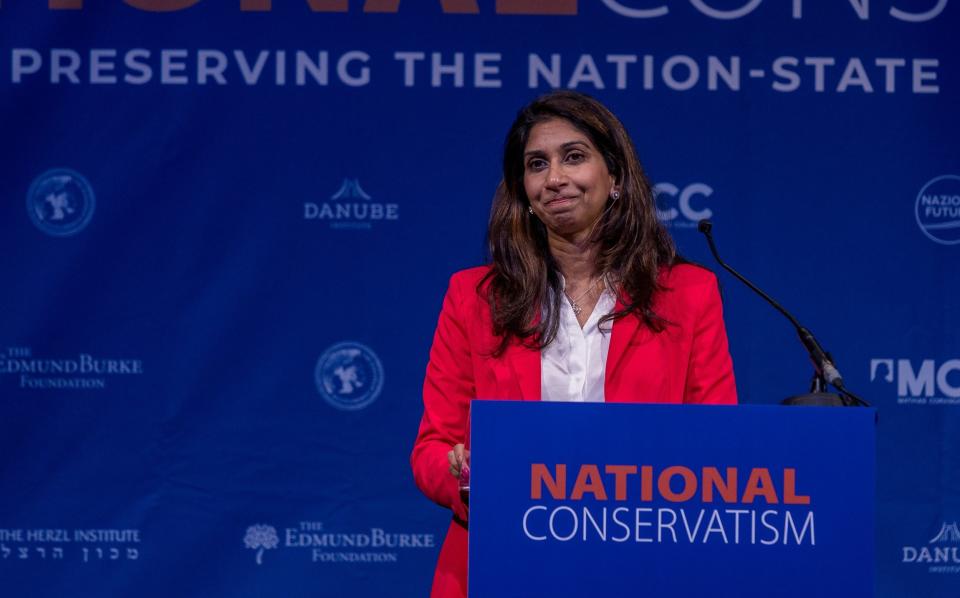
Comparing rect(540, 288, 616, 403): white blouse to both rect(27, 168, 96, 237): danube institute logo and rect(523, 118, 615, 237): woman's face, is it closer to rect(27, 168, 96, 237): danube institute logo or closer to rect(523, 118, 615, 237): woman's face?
rect(523, 118, 615, 237): woman's face

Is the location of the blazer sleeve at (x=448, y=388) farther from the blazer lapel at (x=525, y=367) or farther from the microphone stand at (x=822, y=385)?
the microphone stand at (x=822, y=385)

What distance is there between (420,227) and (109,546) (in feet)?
4.54

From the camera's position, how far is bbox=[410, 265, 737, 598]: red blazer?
6.85ft

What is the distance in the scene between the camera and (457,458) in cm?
184

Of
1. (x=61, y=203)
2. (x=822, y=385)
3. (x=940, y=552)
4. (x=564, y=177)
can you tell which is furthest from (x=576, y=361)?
(x=61, y=203)

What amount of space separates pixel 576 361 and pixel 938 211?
2048 millimetres

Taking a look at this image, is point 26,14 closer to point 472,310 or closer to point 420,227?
point 420,227

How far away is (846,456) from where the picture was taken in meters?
1.60

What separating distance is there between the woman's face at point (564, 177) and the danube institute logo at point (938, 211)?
6.06 ft

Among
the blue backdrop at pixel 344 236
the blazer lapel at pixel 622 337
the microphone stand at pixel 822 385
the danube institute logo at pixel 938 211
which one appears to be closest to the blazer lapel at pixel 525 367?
the blazer lapel at pixel 622 337

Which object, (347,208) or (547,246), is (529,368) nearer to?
(547,246)

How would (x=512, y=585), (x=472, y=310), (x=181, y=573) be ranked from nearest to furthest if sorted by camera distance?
(x=512, y=585), (x=472, y=310), (x=181, y=573)

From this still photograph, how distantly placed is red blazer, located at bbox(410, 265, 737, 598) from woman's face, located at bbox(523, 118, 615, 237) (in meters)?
0.19

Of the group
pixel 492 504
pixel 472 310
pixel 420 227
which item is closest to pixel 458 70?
pixel 420 227
